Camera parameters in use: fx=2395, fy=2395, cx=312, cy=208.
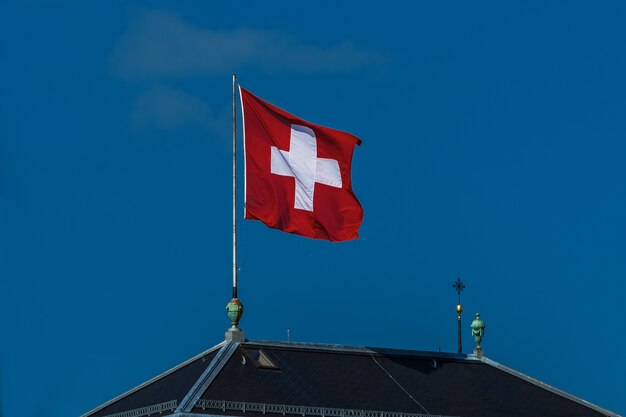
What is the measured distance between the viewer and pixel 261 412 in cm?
9988

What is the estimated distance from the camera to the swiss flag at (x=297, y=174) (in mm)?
107562

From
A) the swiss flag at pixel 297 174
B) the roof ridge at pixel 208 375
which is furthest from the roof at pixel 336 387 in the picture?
the swiss flag at pixel 297 174

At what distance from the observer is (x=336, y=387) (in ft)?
340

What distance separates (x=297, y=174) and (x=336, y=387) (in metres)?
10.8

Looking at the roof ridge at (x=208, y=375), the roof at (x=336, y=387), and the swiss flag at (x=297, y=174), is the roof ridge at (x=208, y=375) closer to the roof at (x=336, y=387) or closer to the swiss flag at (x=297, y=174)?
the roof at (x=336, y=387)

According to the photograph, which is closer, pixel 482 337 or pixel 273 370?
pixel 273 370

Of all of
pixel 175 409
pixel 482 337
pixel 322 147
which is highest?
pixel 322 147

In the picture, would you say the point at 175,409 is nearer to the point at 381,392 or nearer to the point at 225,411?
the point at 225,411

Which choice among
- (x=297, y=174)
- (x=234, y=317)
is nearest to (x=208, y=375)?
(x=234, y=317)

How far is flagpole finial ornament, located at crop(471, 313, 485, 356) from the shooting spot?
110 meters

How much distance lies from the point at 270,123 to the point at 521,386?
1650 cm

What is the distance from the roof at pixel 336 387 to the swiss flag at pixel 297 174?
583 cm

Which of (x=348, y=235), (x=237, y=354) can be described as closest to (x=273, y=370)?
(x=237, y=354)

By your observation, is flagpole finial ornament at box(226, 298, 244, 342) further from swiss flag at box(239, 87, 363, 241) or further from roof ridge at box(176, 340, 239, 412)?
swiss flag at box(239, 87, 363, 241)
